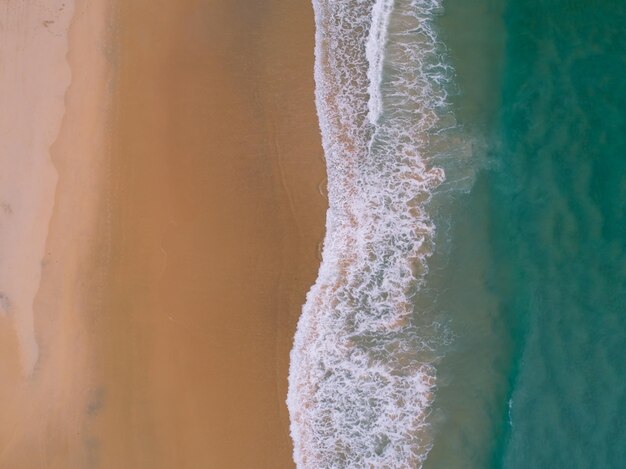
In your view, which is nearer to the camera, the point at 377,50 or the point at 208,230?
the point at 208,230

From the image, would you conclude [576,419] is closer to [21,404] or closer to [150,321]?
[150,321]

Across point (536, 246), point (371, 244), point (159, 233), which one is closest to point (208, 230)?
point (159, 233)

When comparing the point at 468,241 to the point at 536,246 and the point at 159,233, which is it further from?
the point at 159,233

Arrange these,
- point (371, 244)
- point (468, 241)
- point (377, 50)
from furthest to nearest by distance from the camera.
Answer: point (377, 50), point (468, 241), point (371, 244)

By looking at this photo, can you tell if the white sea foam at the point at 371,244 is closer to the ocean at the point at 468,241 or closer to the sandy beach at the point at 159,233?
the ocean at the point at 468,241

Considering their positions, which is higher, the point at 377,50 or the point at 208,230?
the point at 377,50

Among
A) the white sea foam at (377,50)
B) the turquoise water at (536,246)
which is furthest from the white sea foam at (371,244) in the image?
the turquoise water at (536,246)

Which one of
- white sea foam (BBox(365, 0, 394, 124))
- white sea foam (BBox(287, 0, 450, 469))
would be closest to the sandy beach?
white sea foam (BBox(287, 0, 450, 469))
